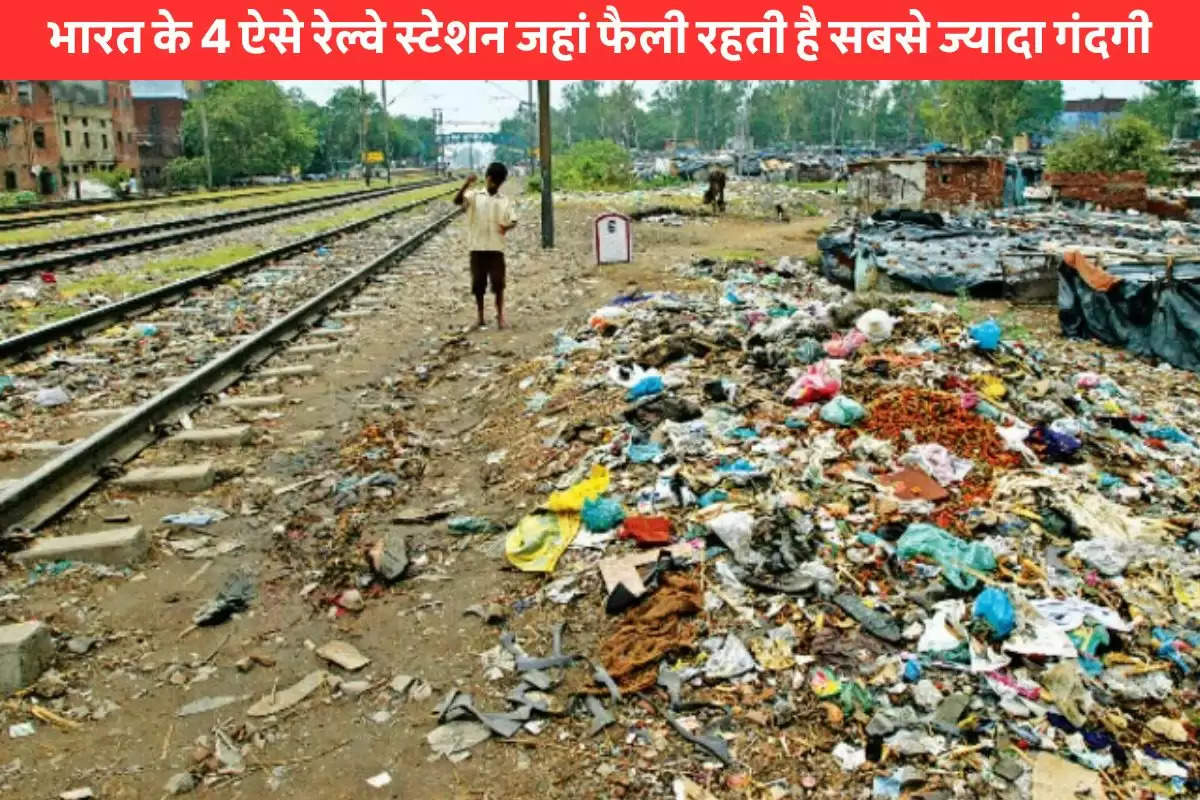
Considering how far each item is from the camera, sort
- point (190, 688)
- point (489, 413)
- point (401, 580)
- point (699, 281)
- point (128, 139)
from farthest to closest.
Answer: point (128, 139), point (699, 281), point (489, 413), point (401, 580), point (190, 688)

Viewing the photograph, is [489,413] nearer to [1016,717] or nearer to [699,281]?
[1016,717]

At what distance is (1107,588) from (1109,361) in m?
7.13

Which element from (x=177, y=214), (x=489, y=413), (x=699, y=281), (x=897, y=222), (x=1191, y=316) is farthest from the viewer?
(x=177, y=214)

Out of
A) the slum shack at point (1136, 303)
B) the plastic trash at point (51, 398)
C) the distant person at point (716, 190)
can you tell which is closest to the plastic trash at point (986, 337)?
the slum shack at point (1136, 303)

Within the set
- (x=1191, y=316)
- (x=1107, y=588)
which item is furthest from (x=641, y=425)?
(x=1191, y=316)

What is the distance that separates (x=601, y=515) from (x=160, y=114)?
9377 cm

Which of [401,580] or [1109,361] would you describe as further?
[1109,361]

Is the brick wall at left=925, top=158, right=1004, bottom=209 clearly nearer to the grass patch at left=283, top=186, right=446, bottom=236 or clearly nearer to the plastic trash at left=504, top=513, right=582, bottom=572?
the grass patch at left=283, top=186, right=446, bottom=236

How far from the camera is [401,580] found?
4.46 meters

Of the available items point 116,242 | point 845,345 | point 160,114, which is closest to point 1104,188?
point 845,345

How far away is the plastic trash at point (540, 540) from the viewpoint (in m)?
4.39

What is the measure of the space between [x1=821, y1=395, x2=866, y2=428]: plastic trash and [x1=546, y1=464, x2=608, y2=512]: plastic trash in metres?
1.46

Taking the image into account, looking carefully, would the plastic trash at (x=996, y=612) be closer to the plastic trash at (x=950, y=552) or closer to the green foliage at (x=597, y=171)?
the plastic trash at (x=950, y=552)

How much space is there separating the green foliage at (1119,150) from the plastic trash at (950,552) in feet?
92.8
